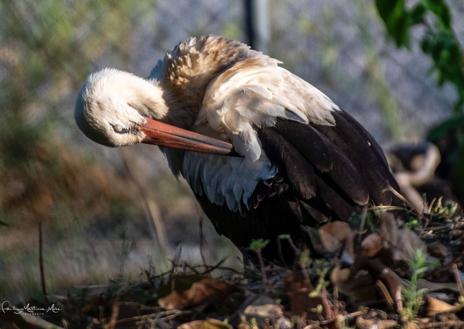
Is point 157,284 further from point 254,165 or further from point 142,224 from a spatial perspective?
point 142,224

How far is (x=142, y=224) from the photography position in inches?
337

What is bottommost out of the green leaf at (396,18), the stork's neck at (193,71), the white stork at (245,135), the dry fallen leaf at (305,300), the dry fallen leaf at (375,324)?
the dry fallen leaf at (375,324)

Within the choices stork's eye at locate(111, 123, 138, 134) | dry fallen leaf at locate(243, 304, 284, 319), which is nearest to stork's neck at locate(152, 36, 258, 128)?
stork's eye at locate(111, 123, 138, 134)

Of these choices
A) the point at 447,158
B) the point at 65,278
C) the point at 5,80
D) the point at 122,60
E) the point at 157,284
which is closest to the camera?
the point at 157,284

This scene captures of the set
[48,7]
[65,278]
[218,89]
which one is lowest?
[65,278]

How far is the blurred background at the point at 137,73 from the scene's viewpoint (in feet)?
24.0

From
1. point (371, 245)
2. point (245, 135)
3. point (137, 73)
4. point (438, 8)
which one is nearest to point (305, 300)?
point (371, 245)

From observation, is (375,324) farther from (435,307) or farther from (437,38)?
(437,38)

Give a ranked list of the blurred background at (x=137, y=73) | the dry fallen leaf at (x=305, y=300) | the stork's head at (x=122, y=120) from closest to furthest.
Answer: the dry fallen leaf at (x=305, y=300)
the stork's head at (x=122, y=120)
the blurred background at (x=137, y=73)

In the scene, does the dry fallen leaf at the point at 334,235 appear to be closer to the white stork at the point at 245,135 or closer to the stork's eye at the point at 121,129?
the white stork at the point at 245,135

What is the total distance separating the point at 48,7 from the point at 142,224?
176 centimetres

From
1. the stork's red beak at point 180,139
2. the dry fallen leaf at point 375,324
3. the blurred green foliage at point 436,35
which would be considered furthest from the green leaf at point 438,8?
the dry fallen leaf at point 375,324

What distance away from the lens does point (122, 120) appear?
5191mm

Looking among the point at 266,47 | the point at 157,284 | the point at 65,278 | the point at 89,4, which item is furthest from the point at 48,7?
the point at 157,284
